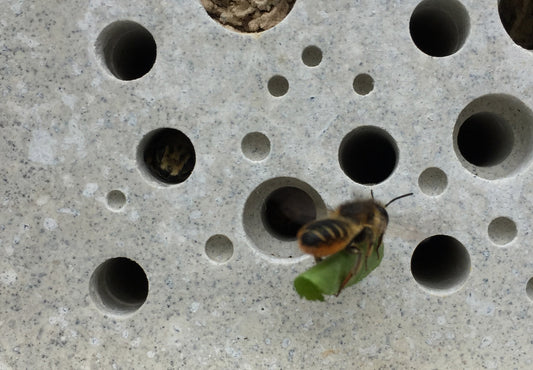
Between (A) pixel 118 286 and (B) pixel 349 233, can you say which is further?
(A) pixel 118 286

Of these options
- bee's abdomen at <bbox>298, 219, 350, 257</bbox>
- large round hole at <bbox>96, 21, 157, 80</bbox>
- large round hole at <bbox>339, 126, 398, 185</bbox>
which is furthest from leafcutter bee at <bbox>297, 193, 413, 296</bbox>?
large round hole at <bbox>96, 21, 157, 80</bbox>

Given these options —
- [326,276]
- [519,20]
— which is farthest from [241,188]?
[519,20]

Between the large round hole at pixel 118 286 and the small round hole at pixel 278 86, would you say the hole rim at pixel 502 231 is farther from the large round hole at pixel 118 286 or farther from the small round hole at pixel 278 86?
the large round hole at pixel 118 286

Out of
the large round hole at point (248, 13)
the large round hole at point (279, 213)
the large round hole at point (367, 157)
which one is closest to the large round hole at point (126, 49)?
Result: the large round hole at point (248, 13)

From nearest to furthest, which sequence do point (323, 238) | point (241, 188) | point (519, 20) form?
point (323, 238), point (241, 188), point (519, 20)

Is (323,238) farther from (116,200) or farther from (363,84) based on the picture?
(116,200)

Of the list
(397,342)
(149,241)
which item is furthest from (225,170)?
(397,342)
